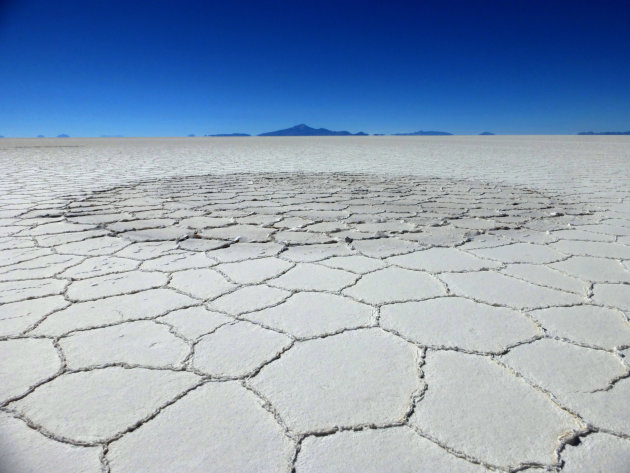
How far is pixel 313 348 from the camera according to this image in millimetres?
1106

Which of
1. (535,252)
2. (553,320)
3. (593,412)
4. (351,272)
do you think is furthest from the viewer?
(535,252)

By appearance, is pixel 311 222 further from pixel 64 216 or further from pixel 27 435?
pixel 27 435

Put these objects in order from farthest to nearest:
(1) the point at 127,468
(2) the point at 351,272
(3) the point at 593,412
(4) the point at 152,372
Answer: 1. (2) the point at 351,272
2. (4) the point at 152,372
3. (3) the point at 593,412
4. (1) the point at 127,468

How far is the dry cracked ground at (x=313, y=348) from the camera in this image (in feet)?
2.54

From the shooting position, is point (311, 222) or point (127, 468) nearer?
point (127, 468)

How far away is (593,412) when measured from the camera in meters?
0.86

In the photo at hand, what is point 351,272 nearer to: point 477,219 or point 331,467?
point 331,467

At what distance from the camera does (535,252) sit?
6.36 ft

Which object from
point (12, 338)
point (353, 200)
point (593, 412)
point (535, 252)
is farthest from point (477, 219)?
point (12, 338)

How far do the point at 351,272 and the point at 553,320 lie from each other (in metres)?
0.70

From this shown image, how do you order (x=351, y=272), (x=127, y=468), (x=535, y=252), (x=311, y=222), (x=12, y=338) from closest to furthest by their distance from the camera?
(x=127, y=468) → (x=12, y=338) → (x=351, y=272) → (x=535, y=252) → (x=311, y=222)

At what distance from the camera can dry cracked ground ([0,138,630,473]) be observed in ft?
2.54

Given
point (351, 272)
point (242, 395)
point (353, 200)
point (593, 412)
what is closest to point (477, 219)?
point (353, 200)

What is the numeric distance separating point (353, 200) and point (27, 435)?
8.90 ft
